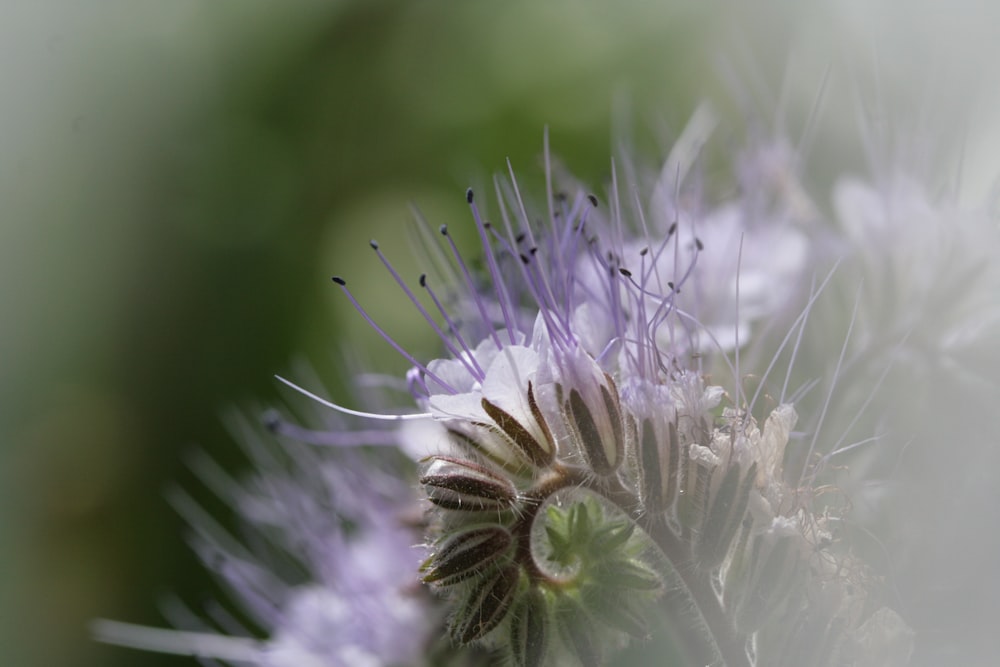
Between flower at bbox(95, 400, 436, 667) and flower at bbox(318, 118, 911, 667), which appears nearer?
flower at bbox(318, 118, 911, 667)

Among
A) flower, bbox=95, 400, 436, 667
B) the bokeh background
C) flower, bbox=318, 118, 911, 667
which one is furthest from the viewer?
the bokeh background

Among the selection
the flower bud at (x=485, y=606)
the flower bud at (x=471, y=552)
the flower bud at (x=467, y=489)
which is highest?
the flower bud at (x=467, y=489)

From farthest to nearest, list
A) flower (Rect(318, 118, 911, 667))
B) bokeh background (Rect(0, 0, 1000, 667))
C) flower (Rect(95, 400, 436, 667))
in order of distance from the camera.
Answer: bokeh background (Rect(0, 0, 1000, 667))
flower (Rect(95, 400, 436, 667))
flower (Rect(318, 118, 911, 667))

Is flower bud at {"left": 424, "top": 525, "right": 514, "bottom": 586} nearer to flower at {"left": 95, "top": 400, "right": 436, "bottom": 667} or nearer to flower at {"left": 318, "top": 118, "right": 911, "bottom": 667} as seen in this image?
flower at {"left": 318, "top": 118, "right": 911, "bottom": 667}

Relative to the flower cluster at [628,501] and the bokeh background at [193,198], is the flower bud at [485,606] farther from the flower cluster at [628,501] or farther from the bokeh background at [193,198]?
the bokeh background at [193,198]

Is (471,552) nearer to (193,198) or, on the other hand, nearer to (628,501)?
(628,501)

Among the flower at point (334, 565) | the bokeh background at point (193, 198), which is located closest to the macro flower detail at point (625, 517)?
the flower at point (334, 565)

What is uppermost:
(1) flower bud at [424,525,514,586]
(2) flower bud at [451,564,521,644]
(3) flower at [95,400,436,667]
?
(1) flower bud at [424,525,514,586]

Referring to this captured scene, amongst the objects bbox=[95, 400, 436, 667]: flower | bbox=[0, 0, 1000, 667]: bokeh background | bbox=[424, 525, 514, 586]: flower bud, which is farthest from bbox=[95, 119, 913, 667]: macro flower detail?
bbox=[0, 0, 1000, 667]: bokeh background

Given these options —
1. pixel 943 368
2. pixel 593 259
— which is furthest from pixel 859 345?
pixel 593 259
